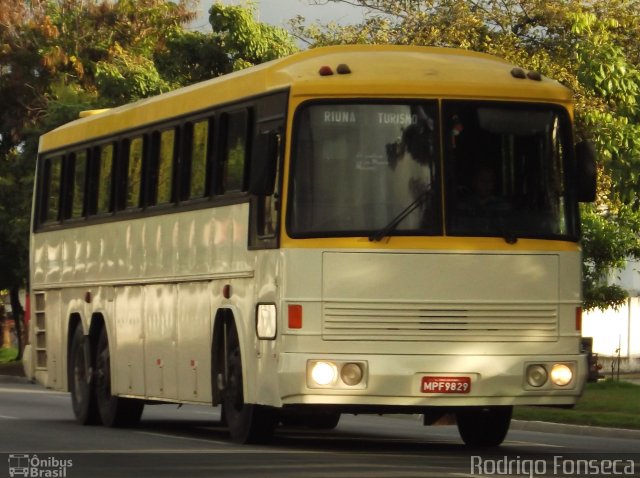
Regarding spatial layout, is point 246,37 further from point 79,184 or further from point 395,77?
point 395,77

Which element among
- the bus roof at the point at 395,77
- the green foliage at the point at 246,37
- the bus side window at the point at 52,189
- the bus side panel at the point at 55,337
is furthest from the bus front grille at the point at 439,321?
the green foliage at the point at 246,37

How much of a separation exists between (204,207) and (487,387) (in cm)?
366

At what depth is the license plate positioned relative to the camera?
15.4 meters

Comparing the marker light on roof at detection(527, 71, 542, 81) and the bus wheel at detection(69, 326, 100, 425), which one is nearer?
the marker light on roof at detection(527, 71, 542, 81)

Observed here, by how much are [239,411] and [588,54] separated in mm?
14258

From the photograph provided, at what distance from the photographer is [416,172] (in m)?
15.6

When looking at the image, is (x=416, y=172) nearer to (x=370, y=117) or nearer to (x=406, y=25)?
(x=370, y=117)

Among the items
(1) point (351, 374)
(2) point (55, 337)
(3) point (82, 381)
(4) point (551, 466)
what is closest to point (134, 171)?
(3) point (82, 381)

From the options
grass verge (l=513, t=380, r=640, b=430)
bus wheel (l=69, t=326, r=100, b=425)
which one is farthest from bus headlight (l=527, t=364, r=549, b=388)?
bus wheel (l=69, t=326, r=100, b=425)

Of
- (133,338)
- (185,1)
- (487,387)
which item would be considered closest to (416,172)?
(487,387)

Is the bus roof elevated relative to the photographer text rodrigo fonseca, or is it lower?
elevated

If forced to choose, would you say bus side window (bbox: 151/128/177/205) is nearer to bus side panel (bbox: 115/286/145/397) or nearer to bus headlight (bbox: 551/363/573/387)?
bus side panel (bbox: 115/286/145/397)

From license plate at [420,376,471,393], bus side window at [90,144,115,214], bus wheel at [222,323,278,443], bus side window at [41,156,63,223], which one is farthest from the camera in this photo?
bus side window at [41,156,63,223]

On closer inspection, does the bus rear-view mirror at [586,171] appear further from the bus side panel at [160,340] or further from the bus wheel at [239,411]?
the bus side panel at [160,340]
